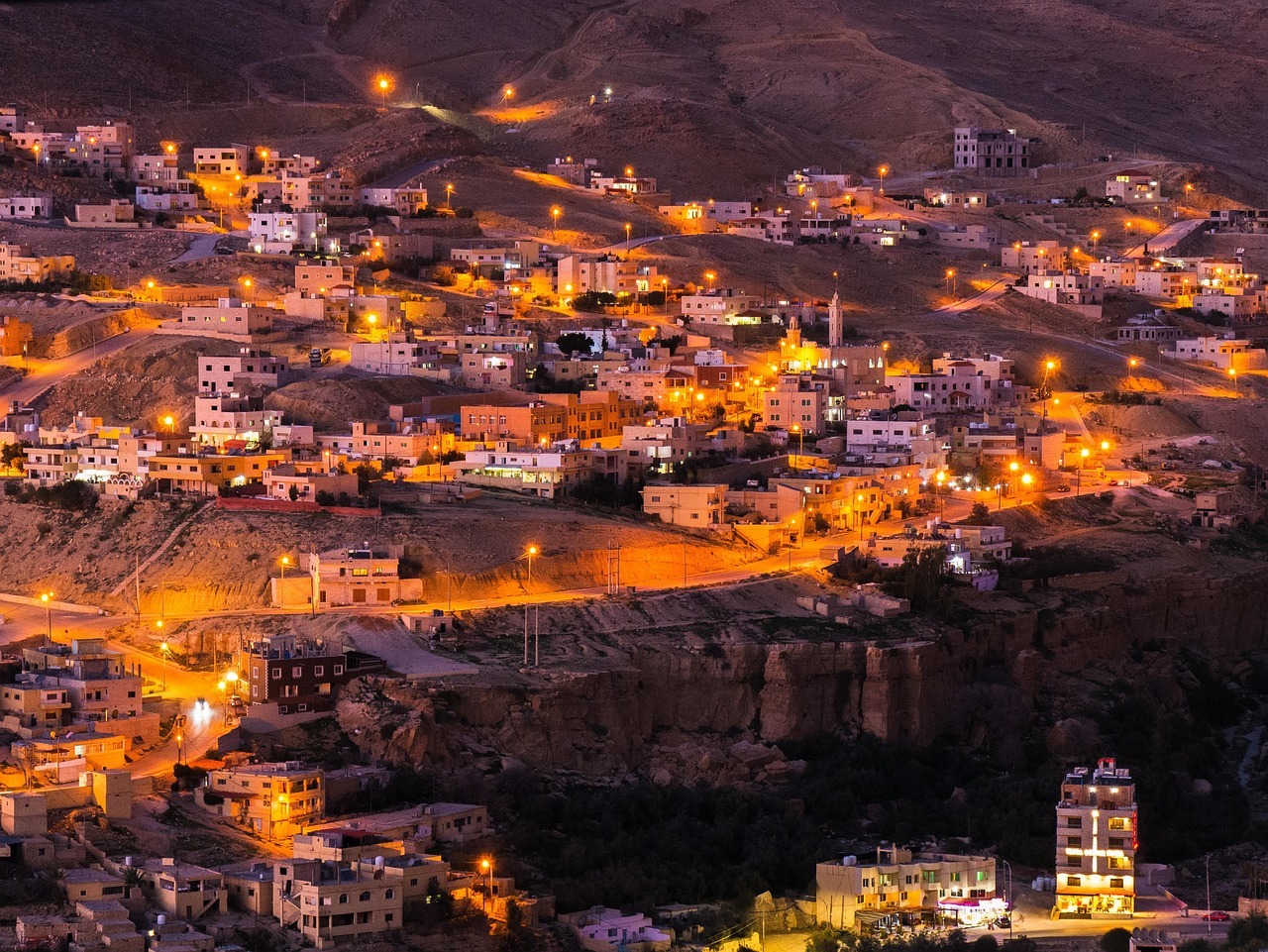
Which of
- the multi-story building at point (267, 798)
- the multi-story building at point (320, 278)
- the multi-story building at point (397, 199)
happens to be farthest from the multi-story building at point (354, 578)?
the multi-story building at point (397, 199)

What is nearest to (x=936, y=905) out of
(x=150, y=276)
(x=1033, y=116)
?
(x=150, y=276)

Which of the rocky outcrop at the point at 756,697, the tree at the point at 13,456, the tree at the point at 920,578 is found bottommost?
the rocky outcrop at the point at 756,697

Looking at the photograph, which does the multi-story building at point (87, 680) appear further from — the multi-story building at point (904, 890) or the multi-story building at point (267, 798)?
the multi-story building at point (904, 890)

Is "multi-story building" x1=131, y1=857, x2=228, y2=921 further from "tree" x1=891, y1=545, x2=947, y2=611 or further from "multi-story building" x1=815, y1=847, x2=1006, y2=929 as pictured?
"tree" x1=891, y1=545, x2=947, y2=611

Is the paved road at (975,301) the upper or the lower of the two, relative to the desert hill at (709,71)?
lower

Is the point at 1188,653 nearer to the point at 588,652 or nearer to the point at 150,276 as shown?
the point at 588,652

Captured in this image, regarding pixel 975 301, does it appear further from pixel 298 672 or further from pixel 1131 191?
pixel 298 672

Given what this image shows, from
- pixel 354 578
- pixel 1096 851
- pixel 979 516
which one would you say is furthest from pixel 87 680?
pixel 979 516

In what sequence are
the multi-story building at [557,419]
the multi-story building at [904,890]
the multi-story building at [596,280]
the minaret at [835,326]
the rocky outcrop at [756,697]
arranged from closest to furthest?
the multi-story building at [904,890] → the rocky outcrop at [756,697] → the multi-story building at [557,419] → the minaret at [835,326] → the multi-story building at [596,280]
